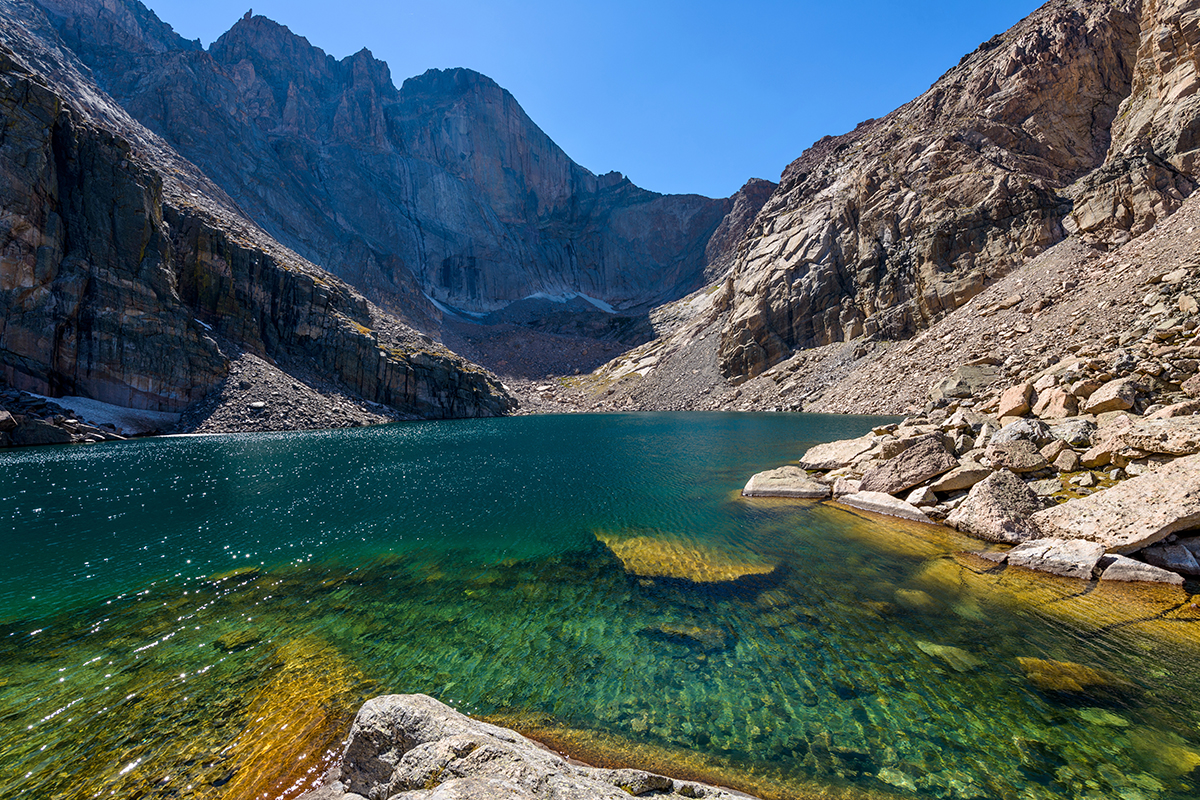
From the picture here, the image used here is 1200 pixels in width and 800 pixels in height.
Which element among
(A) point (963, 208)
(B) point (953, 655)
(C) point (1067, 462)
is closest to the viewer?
(B) point (953, 655)

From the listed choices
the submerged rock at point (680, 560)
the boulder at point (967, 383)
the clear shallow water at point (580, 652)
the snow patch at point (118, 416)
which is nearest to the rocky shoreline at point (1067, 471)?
the clear shallow water at point (580, 652)

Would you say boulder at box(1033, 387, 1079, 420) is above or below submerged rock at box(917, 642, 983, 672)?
above

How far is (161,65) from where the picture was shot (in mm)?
137500

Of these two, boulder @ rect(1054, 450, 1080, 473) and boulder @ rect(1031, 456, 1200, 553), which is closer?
boulder @ rect(1031, 456, 1200, 553)

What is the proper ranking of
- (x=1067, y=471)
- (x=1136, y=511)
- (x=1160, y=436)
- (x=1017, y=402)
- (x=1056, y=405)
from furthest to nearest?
(x=1017, y=402), (x=1056, y=405), (x=1067, y=471), (x=1160, y=436), (x=1136, y=511)

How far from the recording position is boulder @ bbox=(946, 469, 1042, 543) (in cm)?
1528

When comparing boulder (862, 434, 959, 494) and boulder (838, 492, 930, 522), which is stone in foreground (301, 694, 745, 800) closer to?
boulder (838, 492, 930, 522)

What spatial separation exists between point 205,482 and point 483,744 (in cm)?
3536

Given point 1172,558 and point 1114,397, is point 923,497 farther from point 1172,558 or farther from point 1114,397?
point 1114,397

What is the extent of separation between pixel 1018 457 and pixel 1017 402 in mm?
7658

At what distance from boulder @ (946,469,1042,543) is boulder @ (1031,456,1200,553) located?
27.0 inches

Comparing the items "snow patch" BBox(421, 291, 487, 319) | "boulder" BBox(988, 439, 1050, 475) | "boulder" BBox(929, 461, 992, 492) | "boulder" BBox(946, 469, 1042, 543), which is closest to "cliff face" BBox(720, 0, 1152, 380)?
"boulder" BBox(988, 439, 1050, 475)

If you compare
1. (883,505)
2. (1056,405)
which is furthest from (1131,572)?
(1056,405)

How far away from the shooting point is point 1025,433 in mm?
19359
